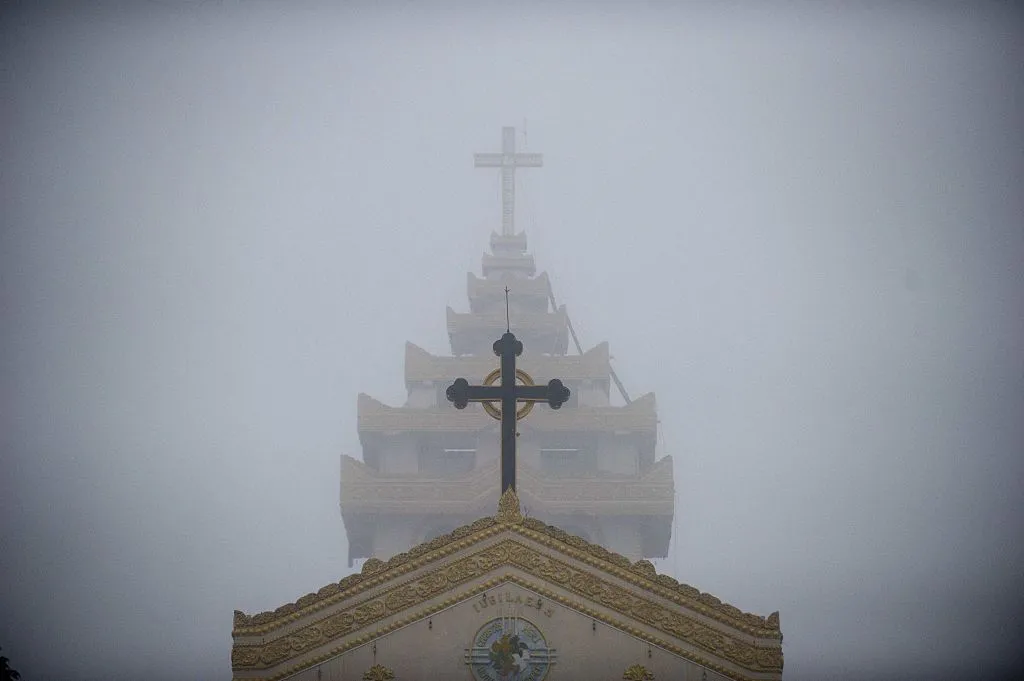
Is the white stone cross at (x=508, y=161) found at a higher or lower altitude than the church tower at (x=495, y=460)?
higher

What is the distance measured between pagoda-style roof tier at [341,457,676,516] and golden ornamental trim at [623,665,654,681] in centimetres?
2964

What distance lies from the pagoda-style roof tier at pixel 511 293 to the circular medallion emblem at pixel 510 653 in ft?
132

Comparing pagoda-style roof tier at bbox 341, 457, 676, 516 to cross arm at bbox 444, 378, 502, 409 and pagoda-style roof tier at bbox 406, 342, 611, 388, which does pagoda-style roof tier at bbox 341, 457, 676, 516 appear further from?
cross arm at bbox 444, 378, 502, 409

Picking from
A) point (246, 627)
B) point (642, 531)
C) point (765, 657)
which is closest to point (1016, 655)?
point (642, 531)

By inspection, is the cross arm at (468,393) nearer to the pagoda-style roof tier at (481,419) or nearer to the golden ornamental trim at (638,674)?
the golden ornamental trim at (638,674)

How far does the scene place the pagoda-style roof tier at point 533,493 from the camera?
169 feet

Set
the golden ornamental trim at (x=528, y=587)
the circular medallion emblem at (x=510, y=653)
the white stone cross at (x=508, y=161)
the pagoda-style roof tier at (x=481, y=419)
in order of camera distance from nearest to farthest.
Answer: the circular medallion emblem at (x=510, y=653) → the golden ornamental trim at (x=528, y=587) → the pagoda-style roof tier at (x=481, y=419) → the white stone cross at (x=508, y=161)

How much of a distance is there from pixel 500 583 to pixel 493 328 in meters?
38.5

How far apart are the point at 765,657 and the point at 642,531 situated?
3139 cm

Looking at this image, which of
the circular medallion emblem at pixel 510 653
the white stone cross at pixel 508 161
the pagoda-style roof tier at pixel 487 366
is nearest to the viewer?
the circular medallion emblem at pixel 510 653

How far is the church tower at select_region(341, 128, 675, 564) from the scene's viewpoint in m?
51.8

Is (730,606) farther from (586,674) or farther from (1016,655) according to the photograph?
(1016,655)

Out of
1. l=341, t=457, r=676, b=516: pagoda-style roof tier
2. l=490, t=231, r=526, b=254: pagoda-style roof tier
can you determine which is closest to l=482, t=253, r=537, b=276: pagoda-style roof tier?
l=490, t=231, r=526, b=254: pagoda-style roof tier

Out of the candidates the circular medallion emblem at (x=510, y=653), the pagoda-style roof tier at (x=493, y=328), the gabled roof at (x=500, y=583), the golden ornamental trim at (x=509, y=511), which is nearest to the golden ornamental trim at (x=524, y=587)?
the gabled roof at (x=500, y=583)
